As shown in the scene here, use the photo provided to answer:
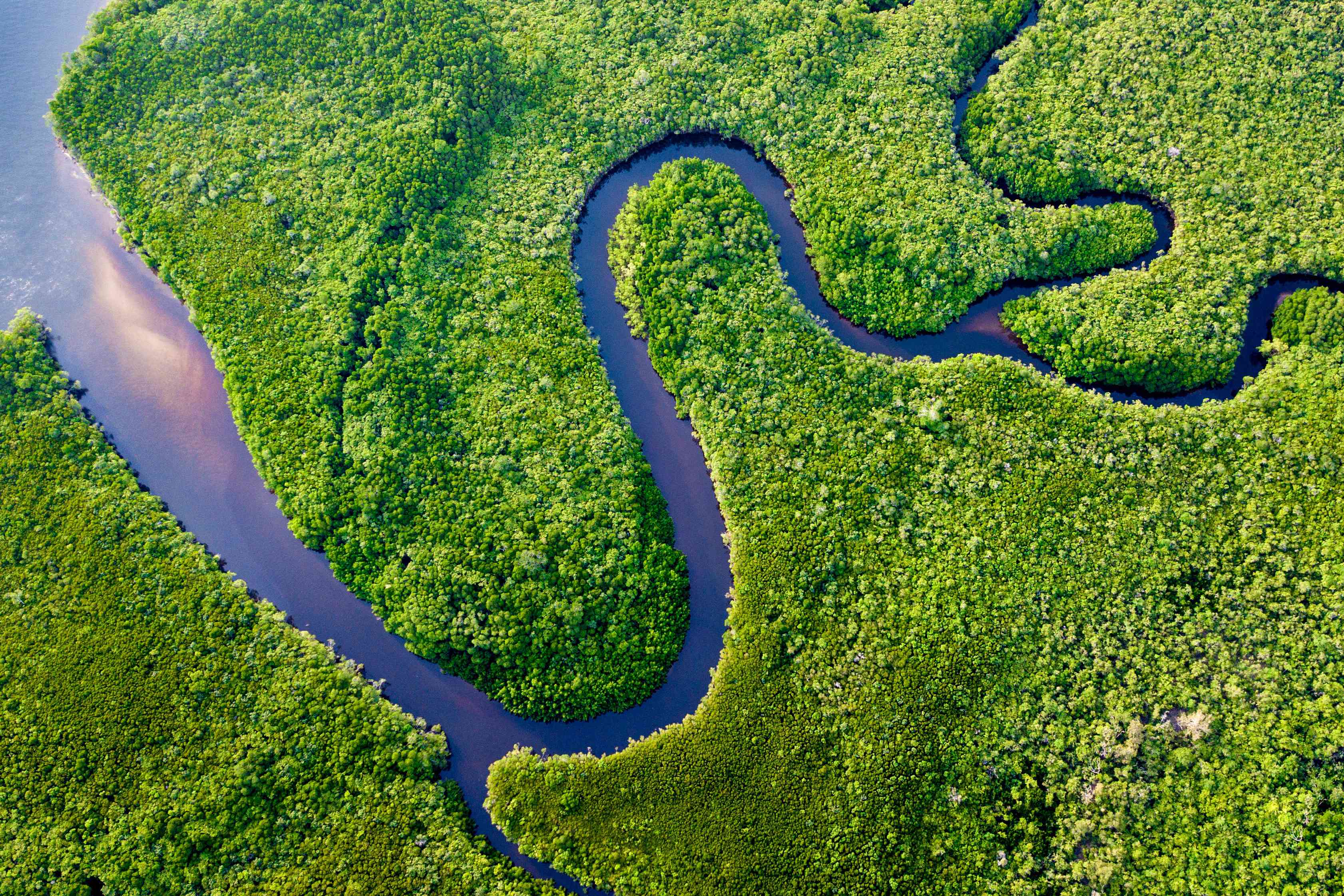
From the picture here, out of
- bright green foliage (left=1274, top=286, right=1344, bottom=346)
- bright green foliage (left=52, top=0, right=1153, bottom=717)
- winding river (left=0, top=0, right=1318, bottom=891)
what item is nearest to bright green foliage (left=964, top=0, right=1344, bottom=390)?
winding river (left=0, top=0, right=1318, bottom=891)

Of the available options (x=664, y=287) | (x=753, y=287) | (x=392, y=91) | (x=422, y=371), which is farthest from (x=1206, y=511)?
(x=392, y=91)

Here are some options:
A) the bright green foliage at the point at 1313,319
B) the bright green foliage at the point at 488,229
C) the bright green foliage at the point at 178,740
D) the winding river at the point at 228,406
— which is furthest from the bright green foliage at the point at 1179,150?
the bright green foliage at the point at 178,740

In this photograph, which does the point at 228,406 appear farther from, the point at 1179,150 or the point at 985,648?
the point at 1179,150

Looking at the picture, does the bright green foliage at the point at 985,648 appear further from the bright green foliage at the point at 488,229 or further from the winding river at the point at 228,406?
the bright green foliage at the point at 488,229

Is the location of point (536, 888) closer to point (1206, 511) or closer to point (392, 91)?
point (1206, 511)

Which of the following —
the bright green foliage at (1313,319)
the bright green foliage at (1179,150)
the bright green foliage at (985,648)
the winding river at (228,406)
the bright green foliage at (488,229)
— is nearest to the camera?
the bright green foliage at (985,648)
